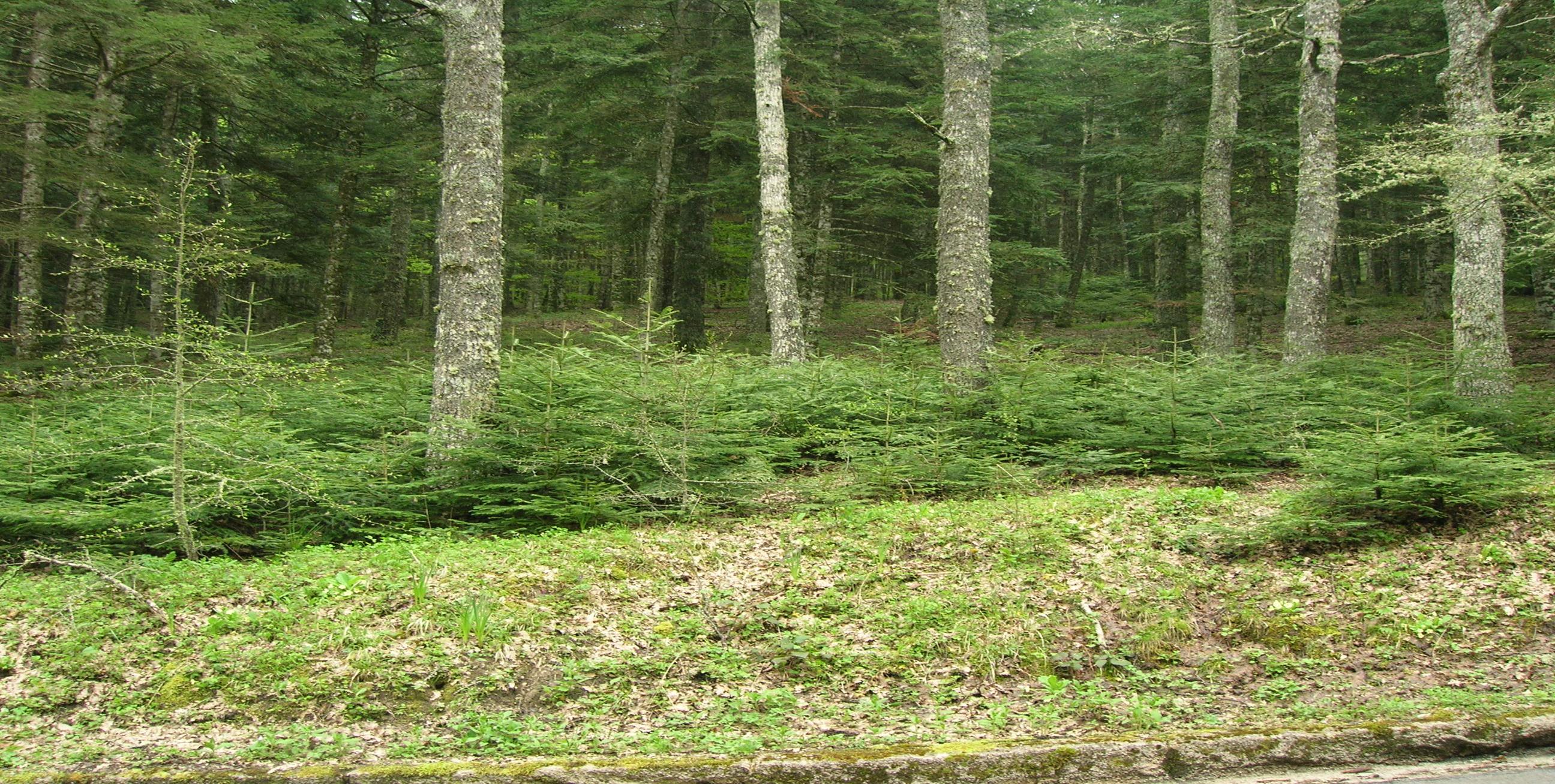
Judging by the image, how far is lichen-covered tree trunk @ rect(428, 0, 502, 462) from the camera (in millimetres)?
8633

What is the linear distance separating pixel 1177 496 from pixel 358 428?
931 centimetres

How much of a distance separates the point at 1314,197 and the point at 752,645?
1308cm

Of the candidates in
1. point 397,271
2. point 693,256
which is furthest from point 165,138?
point 693,256

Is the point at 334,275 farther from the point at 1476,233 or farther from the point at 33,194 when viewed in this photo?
the point at 1476,233

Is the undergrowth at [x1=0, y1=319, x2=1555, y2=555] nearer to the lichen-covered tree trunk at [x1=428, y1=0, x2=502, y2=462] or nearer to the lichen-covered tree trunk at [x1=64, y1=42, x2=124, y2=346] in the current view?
the lichen-covered tree trunk at [x1=428, y1=0, x2=502, y2=462]

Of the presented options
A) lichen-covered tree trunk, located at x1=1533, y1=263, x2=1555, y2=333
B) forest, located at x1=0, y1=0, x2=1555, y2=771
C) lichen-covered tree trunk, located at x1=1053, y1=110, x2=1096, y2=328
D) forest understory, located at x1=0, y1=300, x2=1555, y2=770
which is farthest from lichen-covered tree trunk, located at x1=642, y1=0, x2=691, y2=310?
lichen-covered tree trunk, located at x1=1533, y1=263, x2=1555, y2=333

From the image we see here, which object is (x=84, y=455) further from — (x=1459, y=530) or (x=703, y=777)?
(x=1459, y=530)

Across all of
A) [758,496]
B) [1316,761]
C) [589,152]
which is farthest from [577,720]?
[589,152]

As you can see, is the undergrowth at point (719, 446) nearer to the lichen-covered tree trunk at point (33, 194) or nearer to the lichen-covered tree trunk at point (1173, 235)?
the lichen-covered tree trunk at point (33, 194)

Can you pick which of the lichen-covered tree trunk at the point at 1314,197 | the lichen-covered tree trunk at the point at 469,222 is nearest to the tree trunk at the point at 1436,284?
the lichen-covered tree trunk at the point at 1314,197

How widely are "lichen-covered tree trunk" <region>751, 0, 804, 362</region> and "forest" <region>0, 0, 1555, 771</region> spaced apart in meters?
0.08

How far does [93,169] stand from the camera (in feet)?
42.6

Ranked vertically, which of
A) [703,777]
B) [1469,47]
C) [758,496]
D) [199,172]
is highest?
[1469,47]

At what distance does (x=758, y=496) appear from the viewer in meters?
8.27
